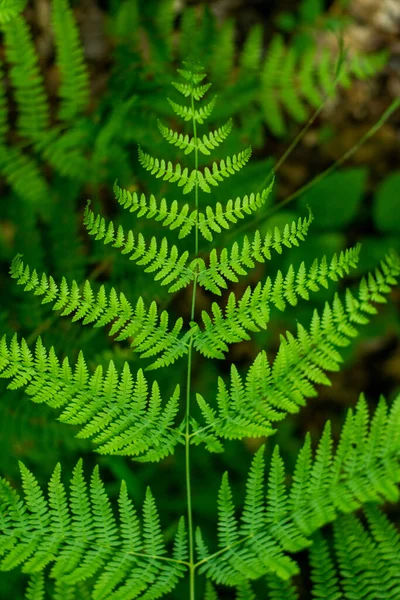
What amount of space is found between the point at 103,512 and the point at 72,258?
4.30 feet

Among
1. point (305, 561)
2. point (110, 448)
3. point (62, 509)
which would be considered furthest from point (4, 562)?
point (305, 561)

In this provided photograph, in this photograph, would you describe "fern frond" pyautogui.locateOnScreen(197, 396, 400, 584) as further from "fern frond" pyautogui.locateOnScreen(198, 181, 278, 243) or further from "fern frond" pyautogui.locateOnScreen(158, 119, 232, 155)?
"fern frond" pyautogui.locateOnScreen(158, 119, 232, 155)

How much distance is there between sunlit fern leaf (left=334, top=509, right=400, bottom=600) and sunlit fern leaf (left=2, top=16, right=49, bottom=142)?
2044 millimetres

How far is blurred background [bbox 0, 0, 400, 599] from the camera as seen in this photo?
2.43 m

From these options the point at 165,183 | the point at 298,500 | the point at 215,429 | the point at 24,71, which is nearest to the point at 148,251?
the point at 215,429

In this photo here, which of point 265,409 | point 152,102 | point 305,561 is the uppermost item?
point 152,102

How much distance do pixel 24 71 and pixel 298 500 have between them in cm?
204

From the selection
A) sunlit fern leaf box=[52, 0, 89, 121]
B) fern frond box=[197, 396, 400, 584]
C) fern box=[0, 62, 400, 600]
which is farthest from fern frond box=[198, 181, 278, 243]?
sunlit fern leaf box=[52, 0, 89, 121]

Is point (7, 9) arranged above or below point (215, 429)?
above

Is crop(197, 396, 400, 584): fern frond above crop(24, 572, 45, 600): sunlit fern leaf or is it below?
above

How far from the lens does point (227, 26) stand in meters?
2.78

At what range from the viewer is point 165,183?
97.3 inches

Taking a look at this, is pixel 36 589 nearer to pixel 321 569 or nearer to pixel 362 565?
pixel 321 569

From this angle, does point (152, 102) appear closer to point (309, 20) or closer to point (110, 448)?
point (110, 448)
